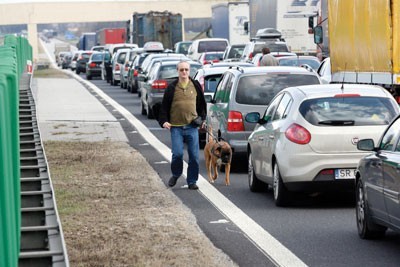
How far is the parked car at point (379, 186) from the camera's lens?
11.1 metres

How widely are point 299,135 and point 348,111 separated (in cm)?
61

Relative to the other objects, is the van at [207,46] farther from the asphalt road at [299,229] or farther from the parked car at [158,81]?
the asphalt road at [299,229]

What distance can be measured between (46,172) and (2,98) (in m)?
6.48

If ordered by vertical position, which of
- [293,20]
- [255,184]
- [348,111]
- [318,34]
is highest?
[348,111]

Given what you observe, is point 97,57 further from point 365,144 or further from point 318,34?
point 365,144

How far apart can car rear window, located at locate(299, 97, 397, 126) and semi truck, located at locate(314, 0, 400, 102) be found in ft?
14.7

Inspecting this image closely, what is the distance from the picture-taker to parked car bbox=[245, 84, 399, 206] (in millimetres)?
14656

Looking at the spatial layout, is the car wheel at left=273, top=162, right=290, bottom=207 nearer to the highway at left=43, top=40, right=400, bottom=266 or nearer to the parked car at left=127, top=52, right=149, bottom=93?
the highway at left=43, top=40, right=400, bottom=266

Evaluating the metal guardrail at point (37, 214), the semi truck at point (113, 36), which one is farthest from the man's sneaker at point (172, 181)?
the semi truck at point (113, 36)

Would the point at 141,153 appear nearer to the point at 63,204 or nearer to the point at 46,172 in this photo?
the point at 63,204

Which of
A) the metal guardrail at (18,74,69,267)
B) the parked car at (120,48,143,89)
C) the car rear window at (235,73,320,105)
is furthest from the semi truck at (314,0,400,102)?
the parked car at (120,48,143,89)

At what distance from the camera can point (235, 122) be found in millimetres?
19172

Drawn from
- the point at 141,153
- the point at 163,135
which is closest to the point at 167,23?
the point at 163,135

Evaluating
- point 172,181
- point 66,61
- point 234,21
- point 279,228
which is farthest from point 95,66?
point 279,228
